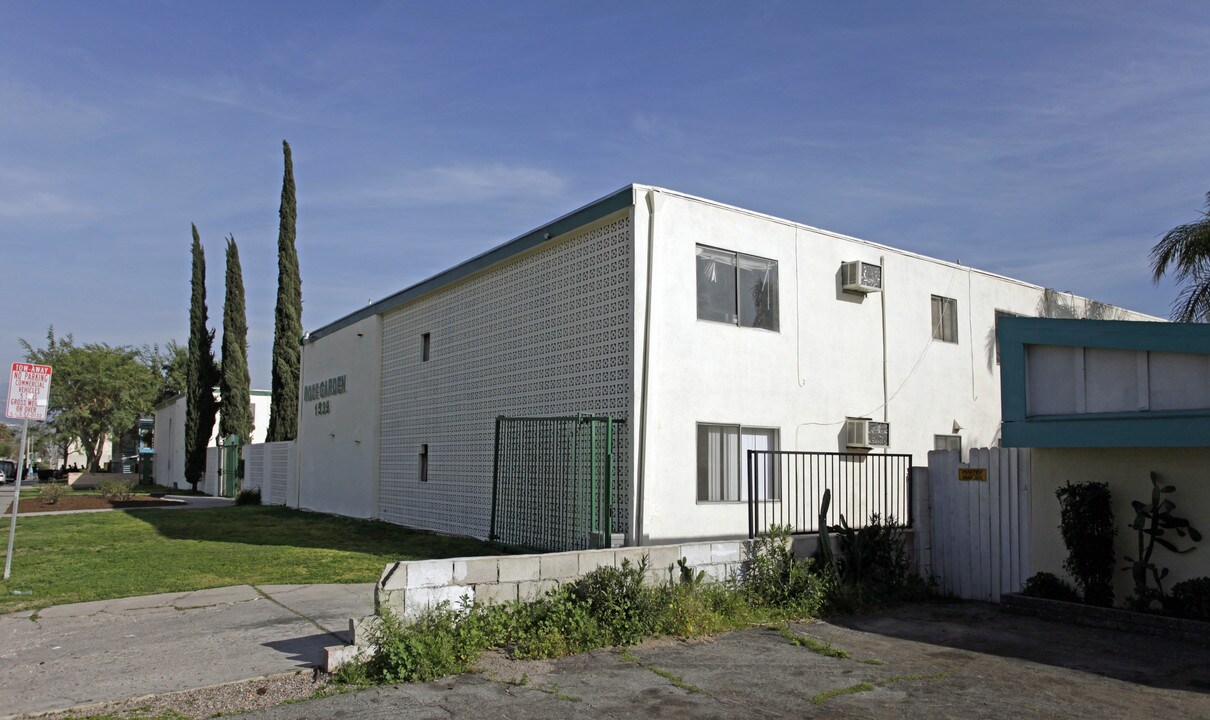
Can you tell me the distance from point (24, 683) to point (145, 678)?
0.93m

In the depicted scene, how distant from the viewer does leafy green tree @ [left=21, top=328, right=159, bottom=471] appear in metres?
55.0

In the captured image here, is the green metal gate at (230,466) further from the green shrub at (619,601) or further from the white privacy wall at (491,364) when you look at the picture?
the green shrub at (619,601)

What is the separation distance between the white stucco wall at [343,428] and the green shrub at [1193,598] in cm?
1683

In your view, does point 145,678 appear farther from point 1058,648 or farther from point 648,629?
point 1058,648

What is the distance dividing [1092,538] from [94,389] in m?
59.1

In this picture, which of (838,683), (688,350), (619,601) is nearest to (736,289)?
(688,350)

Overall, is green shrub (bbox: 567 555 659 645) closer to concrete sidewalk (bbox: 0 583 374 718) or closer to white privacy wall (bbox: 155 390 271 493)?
concrete sidewalk (bbox: 0 583 374 718)

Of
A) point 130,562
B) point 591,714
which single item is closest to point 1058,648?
point 591,714

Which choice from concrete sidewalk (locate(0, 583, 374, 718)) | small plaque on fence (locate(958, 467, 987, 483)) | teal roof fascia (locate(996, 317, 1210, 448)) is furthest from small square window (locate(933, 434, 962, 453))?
concrete sidewalk (locate(0, 583, 374, 718))

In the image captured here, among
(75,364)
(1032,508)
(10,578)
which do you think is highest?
(75,364)

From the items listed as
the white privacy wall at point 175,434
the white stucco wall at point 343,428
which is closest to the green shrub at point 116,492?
the white stucco wall at point 343,428

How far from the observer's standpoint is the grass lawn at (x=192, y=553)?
38.9 feet

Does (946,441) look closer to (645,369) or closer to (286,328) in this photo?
(645,369)

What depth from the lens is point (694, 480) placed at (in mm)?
12750
